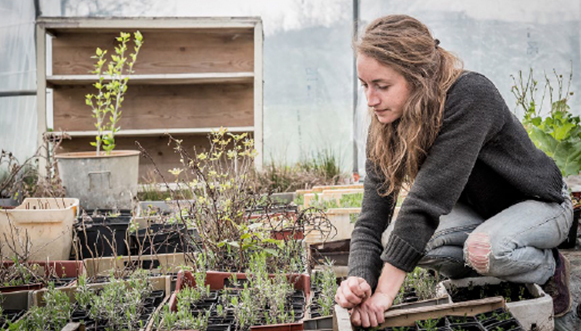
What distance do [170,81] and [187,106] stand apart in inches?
15.0

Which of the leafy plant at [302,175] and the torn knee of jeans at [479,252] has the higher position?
the leafy plant at [302,175]

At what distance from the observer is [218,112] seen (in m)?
6.00

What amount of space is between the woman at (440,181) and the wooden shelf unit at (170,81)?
3.56 metres

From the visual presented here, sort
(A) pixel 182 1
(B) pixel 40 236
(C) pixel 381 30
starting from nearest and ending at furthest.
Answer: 1. (C) pixel 381 30
2. (B) pixel 40 236
3. (A) pixel 182 1

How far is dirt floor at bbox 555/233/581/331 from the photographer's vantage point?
207 cm

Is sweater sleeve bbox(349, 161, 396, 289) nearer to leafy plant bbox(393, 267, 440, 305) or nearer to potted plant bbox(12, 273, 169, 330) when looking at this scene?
leafy plant bbox(393, 267, 440, 305)

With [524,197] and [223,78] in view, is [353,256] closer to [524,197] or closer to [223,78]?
[524,197]

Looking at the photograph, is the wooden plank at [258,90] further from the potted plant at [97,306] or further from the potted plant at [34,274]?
the potted plant at [97,306]

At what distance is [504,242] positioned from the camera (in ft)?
6.41

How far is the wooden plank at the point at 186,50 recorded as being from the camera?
5.85m

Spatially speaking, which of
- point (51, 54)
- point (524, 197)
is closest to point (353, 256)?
point (524, 197)

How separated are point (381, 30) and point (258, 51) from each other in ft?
12.7

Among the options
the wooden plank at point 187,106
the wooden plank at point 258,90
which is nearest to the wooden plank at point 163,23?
the wooden plank at point 258,90

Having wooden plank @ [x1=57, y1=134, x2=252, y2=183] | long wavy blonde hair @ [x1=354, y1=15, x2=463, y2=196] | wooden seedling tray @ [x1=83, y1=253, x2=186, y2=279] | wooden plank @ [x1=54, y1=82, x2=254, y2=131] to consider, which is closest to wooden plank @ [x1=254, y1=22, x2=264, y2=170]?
wooden plank @ [x1=54, y1=82, x2=254, y2=131]
